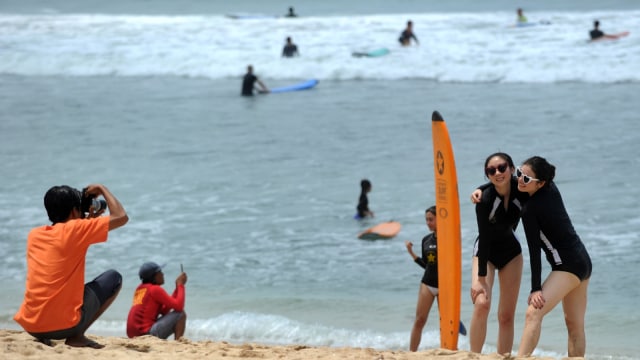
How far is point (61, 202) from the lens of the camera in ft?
18.8

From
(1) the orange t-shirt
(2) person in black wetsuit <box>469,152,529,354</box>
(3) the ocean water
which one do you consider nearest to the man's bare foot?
(1) the orange t-shirt

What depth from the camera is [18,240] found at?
13.0m

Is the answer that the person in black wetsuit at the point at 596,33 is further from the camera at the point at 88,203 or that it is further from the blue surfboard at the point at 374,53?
the camera at the point at 88,203

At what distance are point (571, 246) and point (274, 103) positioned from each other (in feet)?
64.8

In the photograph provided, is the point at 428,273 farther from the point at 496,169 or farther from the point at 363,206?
the point at 363,206

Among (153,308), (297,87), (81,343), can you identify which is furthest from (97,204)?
(297,87)

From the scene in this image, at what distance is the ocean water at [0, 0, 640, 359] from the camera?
33.9 ft

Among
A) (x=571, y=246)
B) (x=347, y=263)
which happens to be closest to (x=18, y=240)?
(x=347, y=263)

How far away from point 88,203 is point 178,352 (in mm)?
1188

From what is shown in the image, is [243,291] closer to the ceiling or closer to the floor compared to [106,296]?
closer to the floor

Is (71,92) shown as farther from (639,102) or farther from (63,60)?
(639,102)

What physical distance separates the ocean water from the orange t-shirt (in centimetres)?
366

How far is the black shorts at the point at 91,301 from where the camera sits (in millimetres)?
5855

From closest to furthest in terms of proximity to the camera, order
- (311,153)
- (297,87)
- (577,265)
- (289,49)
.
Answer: (577,265) → (311,153) → (297,87) → (289,49)
